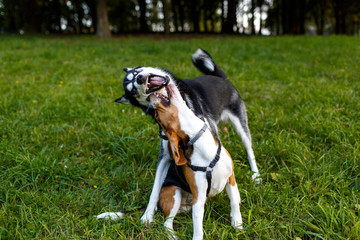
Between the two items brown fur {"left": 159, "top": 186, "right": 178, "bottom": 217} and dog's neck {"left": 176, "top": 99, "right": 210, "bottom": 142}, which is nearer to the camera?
dog's neck {"left": 176, "top": 99, "right": 210, "bottom": 142}

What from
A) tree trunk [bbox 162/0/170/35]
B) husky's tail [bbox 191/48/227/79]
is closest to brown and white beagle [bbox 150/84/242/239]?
husky's tail [bbox 191/48/227/79]

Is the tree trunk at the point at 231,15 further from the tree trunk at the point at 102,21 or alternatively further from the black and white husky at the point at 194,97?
the black and white husky at the point at 194,97

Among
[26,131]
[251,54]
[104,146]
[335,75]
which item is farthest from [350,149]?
[251,54]

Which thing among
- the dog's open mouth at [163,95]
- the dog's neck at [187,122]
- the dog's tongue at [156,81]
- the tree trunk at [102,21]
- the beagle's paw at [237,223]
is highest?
the tree trunk at [102,21]

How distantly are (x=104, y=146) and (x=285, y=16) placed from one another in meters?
20.7

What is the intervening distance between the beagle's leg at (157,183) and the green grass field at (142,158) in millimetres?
71

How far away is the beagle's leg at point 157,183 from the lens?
227 centimetres

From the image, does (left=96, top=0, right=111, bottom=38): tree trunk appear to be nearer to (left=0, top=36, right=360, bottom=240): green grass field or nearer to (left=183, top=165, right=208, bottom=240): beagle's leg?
(left=0, top=36, right=360, bottom=240): green grass field

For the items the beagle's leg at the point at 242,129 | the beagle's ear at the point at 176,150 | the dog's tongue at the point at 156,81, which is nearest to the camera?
the beagle's ear at the point at 176,150

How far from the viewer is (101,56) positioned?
786cm

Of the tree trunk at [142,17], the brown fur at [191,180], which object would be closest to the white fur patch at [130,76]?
the brown fur at [191,180]

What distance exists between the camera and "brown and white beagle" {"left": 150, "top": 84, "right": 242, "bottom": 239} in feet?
6.03

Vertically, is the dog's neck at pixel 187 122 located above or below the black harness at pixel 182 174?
above

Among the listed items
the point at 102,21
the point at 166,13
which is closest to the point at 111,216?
the point at 102,21
